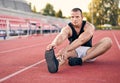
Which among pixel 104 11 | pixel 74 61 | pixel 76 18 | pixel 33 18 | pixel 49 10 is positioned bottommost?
pixel 74 61

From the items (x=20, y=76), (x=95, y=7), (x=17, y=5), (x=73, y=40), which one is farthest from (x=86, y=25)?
(x=95, y=7)

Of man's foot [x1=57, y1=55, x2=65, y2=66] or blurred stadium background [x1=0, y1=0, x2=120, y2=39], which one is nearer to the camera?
man's foot [x1=57, y1=55, x2=65, y2=66]

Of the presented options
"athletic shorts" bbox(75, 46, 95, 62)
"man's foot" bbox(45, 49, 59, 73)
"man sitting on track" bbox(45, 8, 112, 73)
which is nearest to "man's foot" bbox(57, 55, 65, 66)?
"man sitting on track" bbox(45, 8, 112, 73)

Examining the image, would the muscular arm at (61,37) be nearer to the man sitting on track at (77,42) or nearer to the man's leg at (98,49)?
the man sitting on track at (77,42)

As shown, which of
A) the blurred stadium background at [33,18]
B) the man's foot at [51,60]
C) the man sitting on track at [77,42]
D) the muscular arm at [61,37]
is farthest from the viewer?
the blurred stadium background at [33,18]

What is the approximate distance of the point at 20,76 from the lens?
15.9 ft

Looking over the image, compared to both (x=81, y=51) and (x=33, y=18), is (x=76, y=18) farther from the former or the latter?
(x=33, y=18)

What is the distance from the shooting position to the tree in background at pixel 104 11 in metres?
87.4

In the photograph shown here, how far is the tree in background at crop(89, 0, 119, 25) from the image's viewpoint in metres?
87.4

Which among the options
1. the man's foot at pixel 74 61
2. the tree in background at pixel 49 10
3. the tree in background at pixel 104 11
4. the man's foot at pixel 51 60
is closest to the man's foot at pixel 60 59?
the man's foot at pixel 74 61

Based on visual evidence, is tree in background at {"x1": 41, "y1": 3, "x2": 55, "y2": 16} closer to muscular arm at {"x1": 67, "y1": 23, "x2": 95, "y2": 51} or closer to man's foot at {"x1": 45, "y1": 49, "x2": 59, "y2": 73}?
muscular arm at {"x1": 67, "y1": 23, "x2": 95, "y2": 51}

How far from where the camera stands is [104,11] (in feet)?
291

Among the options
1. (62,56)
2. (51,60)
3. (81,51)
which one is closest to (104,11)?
(81,51)

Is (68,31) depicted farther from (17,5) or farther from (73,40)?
(17,5)
